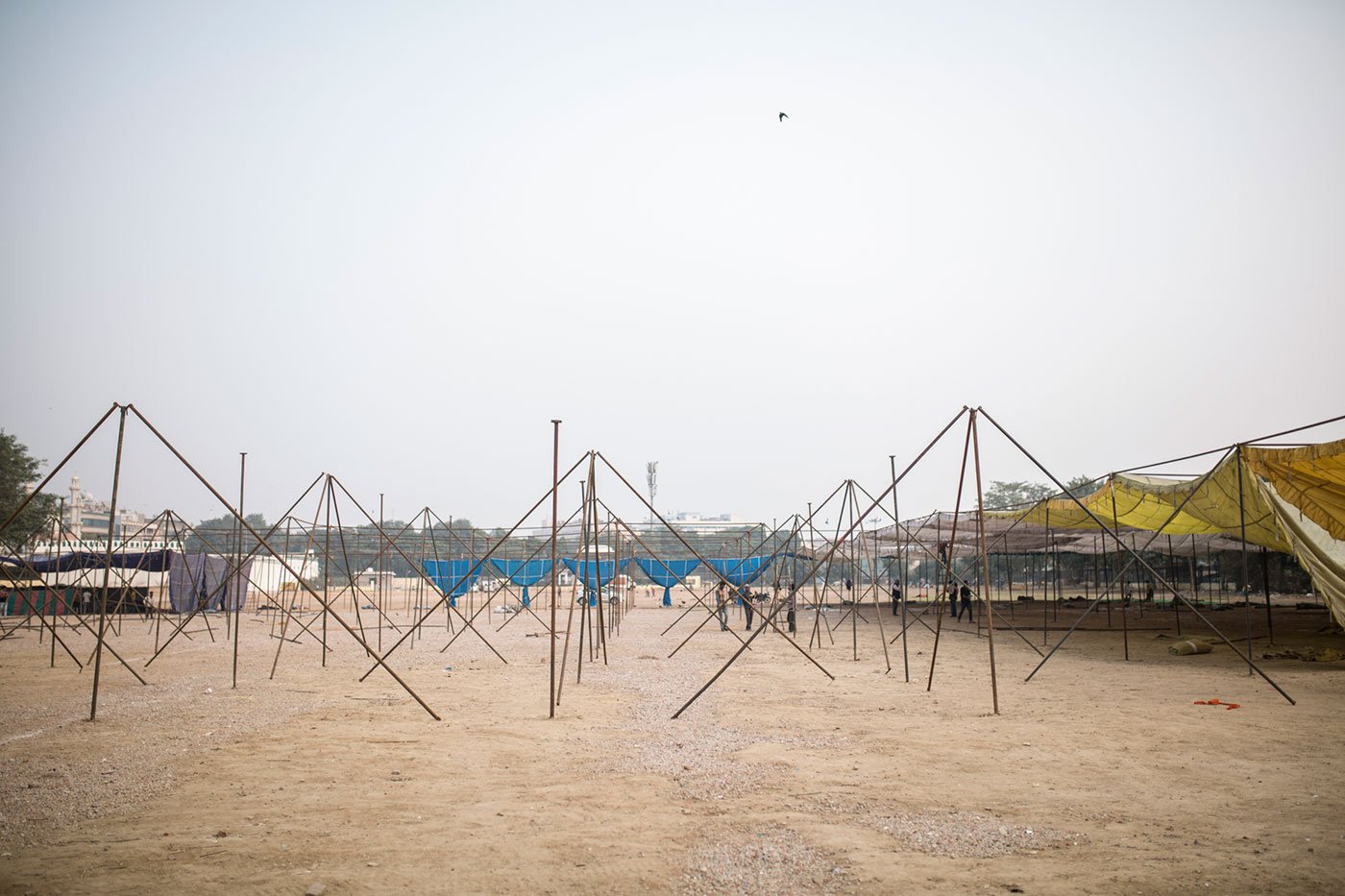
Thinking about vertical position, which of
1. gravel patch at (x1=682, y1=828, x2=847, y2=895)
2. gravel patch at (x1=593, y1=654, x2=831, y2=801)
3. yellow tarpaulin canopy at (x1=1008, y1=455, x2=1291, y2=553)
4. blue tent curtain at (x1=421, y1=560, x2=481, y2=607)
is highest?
yellow tarpaulin canopy at (x1=1008, y1=455, x2=1291, y2=553)

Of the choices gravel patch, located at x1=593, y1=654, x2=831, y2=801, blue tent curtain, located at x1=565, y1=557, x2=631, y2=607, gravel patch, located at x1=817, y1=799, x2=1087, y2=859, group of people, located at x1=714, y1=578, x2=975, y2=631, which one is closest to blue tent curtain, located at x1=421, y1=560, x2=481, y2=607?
blue tent curtain, located at x1=565, y1=557, x2=631, y2=607

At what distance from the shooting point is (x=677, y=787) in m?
5.41

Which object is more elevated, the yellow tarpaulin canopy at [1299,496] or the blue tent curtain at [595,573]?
the yellow tarpaulin canopy at [1299,496]

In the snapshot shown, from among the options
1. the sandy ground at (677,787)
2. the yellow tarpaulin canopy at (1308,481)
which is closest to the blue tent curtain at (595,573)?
the sandy ground at (677,787)

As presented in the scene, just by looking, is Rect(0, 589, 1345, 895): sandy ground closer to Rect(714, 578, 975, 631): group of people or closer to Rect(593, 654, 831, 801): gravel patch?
Rect(593, 654, 831, 801): gravel patch

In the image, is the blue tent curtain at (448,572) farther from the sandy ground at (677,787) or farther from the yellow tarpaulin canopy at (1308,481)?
the yellow tarpaulin canopy at (1308,481)

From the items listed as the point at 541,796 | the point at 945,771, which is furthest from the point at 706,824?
the point at 945,771

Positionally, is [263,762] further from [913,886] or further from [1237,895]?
[1237,895]

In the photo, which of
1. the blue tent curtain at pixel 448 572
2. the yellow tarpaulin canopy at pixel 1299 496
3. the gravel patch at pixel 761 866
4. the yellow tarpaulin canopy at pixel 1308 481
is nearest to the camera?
the gravel patch at pixel 761 866

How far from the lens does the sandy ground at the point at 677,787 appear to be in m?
3.96

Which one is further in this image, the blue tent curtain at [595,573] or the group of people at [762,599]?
the group of people at [762,599]

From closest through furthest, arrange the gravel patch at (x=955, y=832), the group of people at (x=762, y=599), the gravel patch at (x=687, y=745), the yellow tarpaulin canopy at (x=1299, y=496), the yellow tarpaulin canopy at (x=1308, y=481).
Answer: the gravel patch at (x=955, y=832) → the gravel patch at (x=687, y=745) → the yellow tarpaulin canopy at (x=1299, y=496) → the yellow tarpaulin canopy at (x=1308, y=481) → the group of people at (x=762, y=599)

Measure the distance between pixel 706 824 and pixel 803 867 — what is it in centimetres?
78

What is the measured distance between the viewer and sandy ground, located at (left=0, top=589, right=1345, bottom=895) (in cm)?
396
